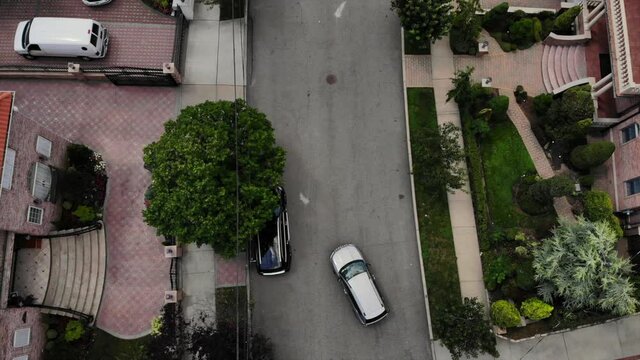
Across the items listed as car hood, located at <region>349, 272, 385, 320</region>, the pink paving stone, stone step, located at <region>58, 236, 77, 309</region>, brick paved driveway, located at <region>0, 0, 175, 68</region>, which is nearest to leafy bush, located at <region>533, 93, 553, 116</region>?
car hood, located at <region>349, 272, 385, 320</region>

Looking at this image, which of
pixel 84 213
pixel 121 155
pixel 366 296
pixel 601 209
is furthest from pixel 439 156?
pixel 84 213

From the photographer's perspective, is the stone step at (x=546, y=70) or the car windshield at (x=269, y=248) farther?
the stone step at (x=546, y=70)

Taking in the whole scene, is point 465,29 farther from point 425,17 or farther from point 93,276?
point 93,276

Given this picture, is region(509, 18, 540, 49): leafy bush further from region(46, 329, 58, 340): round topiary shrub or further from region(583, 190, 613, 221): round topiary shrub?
region(46, 329, 58, 340): round topiary shrub

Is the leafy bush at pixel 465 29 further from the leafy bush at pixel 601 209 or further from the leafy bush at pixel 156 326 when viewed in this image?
the leafy bush at pixel 156 326

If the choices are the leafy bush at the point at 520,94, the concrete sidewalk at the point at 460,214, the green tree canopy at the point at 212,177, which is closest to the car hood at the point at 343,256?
the green tree canopy at the point at 212,177

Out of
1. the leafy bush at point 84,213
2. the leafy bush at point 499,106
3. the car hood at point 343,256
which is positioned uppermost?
the leafy bush at point 499,106
